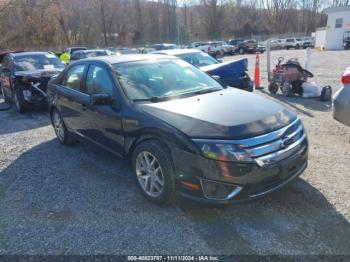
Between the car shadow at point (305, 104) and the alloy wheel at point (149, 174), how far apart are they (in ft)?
15.4

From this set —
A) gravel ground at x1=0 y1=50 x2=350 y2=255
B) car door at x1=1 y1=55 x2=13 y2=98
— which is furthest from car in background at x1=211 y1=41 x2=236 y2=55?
gravel ground at x1=0 y1=50 x2=350 y2=255

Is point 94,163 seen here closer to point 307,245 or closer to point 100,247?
point 100,247

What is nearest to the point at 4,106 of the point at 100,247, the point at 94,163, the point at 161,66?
the point at 94,163

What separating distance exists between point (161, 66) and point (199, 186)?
2.02 meters

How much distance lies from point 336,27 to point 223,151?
135 ft

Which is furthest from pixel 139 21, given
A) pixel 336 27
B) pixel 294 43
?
pixel 336 27

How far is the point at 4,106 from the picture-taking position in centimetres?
979

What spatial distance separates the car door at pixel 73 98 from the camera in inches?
180

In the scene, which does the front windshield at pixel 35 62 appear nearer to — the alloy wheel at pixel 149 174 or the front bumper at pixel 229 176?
the alloy wheel at pixel 149 174

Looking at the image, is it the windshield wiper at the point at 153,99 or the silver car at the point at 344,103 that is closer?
the windshield wiper at the point at 153,99

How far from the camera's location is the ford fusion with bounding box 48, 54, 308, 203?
2.81 meters

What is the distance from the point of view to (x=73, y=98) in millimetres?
4750

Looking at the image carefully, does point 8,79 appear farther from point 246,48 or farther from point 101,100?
point 246,48

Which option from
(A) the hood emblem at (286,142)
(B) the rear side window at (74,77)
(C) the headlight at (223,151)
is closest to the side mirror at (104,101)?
(B) the rear side window at (74,77)
